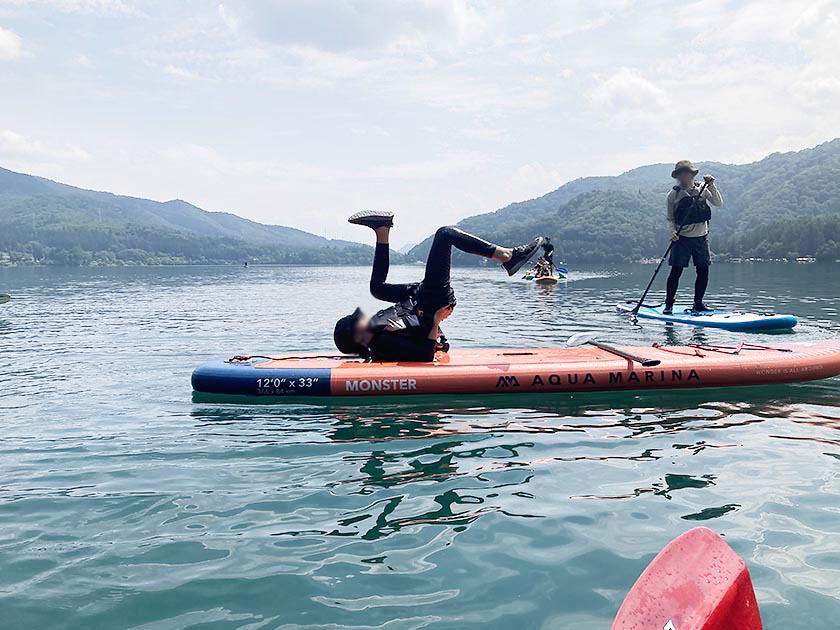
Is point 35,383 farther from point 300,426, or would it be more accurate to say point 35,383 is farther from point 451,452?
point 451,452

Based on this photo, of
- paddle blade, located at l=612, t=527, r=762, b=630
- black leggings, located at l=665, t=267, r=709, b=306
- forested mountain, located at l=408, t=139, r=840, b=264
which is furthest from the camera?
forested mountain, located at l=408, t=139, r=840, b=264

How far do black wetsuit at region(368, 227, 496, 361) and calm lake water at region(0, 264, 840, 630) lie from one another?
1.14m

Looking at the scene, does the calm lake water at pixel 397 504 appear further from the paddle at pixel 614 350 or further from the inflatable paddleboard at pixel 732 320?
the inflatable paddleboard at pixel 732 320

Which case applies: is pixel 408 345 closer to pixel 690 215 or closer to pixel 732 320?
pixel 732 320

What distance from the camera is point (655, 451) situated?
6.89m

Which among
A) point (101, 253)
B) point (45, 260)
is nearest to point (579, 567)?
point (45, 260)

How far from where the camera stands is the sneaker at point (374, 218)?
991cm

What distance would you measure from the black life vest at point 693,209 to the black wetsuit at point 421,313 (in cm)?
906

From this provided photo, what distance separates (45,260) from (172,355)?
175492 millimetres

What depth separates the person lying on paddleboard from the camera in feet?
32.2

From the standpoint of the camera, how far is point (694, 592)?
311 cm

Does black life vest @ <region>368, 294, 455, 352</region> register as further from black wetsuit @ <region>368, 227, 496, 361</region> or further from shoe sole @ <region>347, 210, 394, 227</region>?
shoe sole @ <region>347, 210, 394, 227</region>

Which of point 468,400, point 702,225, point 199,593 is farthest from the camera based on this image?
point 702,225

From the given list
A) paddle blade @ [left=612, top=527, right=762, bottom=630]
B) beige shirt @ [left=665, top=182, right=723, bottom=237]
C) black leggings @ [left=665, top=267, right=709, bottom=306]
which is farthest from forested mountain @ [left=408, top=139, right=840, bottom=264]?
paddle blade @ [left=612, top=527, right=762, bottom=630]
